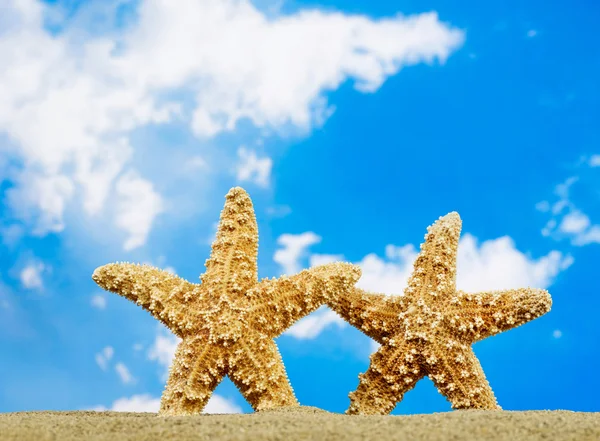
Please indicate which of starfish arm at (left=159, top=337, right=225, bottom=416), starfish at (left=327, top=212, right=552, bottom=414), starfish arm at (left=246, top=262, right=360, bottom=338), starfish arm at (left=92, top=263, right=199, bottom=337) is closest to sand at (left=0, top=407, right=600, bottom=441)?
starfish arm at (left=159, top=337, right=225, bottom=416)

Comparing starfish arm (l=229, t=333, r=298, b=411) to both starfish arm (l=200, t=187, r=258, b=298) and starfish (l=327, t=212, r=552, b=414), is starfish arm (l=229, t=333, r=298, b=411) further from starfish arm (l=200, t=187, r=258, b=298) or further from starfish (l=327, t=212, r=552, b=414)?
starfish (l=327, t=212, r=552, b=414)

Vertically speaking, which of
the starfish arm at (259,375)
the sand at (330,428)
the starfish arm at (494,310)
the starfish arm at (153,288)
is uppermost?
the starfish arm at (153,288)

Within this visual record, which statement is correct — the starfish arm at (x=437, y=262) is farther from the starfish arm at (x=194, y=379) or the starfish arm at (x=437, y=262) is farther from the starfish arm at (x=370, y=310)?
the starfish arm at (x=194, y=379)

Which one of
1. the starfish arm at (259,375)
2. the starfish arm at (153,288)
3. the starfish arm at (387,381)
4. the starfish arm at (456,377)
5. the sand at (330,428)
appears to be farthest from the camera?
the starfish arm at (153,288)

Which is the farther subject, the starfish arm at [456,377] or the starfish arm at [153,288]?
the starfish arm at [153,288]

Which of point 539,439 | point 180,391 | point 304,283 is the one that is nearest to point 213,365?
point 180,391

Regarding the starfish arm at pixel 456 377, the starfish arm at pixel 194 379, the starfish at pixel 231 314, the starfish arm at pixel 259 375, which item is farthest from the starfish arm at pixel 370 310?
the starfish arm at pixel 194 379

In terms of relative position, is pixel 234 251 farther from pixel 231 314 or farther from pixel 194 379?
pixel 194 379
